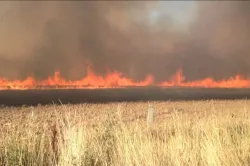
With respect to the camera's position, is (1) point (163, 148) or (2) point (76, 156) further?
(1) point (163, 148)

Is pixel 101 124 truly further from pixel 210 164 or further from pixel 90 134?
pixel 210 164

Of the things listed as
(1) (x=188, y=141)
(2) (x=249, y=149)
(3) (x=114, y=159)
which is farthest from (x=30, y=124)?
(2) (x=249, y=149)

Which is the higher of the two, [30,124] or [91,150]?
[30,124]

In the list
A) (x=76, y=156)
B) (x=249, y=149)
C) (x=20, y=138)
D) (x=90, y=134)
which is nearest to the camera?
(x=76, y=156)

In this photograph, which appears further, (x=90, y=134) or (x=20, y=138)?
(x=90, y=134)

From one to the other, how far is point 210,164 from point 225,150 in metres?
0.61

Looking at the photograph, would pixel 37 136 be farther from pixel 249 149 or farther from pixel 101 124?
pixel 249 149

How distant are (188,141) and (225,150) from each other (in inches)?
36.4

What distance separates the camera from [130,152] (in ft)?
22.0

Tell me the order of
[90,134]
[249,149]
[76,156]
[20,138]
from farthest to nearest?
[90,134] < [249,149] < [20,138] < [76,156]

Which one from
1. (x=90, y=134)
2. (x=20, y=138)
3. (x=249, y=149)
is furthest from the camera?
(x=90, y=134)

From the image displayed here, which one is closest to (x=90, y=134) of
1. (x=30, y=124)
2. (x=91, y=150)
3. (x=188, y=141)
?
(x=91, y=150)

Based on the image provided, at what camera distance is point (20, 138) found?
21.2 feet

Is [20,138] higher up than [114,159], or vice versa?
[20,138]
